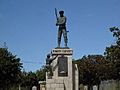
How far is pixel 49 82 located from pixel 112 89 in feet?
39.1

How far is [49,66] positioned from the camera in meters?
28.3

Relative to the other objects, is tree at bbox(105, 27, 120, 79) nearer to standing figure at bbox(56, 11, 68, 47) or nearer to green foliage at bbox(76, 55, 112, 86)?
standing figure at bbox(56, 11, 68, 47)

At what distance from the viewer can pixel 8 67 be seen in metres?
49.5

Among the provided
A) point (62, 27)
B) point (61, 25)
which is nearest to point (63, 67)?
point (62, 27)

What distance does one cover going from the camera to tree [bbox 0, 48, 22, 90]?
162ft

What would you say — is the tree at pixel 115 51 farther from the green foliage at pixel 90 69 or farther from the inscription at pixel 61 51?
the green foliage at pixel 90 69

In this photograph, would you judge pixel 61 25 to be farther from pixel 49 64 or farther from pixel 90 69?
pixel 90 69

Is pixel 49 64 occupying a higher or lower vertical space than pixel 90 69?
lower

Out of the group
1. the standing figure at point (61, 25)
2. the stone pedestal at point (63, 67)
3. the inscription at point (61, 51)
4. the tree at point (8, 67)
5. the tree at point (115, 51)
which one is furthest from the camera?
the tree at point (8, 67)

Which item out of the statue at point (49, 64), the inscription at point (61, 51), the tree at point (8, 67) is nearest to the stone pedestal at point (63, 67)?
the inscription at point (61, 51)

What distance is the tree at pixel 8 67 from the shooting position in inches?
1941

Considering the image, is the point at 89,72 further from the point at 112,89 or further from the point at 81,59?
the point at 112,89

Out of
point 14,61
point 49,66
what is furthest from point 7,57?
point 49,66

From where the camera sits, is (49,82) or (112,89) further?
(112,89)
